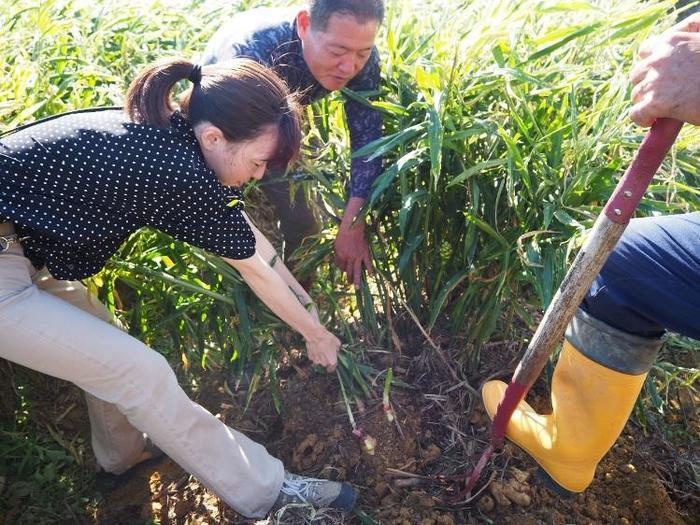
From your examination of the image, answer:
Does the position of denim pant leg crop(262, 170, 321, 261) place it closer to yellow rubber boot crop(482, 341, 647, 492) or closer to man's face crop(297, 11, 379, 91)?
man's face crop(297, 11, 379, 91)

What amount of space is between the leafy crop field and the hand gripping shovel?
137 millimetres

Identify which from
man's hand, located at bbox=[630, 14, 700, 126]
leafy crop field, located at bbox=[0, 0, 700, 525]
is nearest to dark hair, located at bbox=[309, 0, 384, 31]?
leafy crop field, located at bbox=[0, 0, 700, 525]

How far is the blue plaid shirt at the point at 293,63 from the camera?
5.89ft

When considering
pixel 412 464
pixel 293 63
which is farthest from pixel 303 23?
pixel 412 464

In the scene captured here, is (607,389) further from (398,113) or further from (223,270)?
(223,270)

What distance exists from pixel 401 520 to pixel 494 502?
26cm

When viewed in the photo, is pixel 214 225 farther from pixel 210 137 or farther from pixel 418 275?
pixel 418 275

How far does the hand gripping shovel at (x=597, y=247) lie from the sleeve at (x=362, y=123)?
66cm

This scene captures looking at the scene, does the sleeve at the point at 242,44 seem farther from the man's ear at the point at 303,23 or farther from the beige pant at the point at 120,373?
the beige pant at the point at 120,373

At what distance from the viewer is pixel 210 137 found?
4.59ft

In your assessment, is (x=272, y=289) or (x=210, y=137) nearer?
(x=210, y=137)

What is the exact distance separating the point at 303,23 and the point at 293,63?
116 mm

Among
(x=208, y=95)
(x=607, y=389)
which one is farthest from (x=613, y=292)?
(x=208, y=95)

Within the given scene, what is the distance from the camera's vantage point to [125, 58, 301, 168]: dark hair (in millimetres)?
1385
